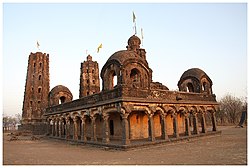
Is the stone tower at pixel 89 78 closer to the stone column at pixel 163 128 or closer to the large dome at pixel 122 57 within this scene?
the large dome at pixel 122 57

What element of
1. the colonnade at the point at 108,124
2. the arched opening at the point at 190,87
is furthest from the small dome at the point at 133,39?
the colonnade at the point at 108,124

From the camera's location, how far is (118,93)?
14680mm

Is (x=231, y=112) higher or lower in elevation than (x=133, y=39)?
lower

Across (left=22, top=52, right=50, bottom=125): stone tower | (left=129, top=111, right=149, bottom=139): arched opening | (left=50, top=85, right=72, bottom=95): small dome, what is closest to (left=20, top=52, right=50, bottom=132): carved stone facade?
(left=22, top=52, right=50, bottom=125): stone tower

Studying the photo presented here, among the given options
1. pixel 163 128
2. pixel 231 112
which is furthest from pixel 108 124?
pixel 231 112

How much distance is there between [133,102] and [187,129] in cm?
681

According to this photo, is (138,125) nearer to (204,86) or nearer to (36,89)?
(204,86)

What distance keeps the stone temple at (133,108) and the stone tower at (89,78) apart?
44.5ft

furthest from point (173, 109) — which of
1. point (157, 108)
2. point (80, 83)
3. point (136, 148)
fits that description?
point (80, 83)

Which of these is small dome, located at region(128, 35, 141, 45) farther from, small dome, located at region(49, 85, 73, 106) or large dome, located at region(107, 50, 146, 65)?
small dome, located at region(49, 85, 73, 106)

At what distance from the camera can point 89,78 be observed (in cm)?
4422

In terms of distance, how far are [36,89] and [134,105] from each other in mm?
29428

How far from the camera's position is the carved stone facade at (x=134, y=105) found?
49.2 feet

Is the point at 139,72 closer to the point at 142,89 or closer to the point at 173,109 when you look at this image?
the point at 142,89
